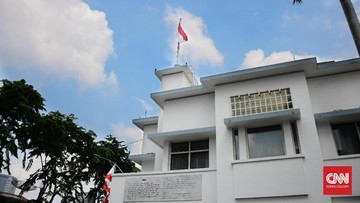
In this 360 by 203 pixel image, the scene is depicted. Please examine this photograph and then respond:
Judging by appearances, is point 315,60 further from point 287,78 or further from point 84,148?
point 84,148

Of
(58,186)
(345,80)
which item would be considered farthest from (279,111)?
(58,186)

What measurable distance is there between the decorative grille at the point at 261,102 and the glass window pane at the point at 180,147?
2836mm

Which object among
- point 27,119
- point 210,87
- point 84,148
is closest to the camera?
point 210,87

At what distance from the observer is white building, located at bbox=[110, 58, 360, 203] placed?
10.7 metres

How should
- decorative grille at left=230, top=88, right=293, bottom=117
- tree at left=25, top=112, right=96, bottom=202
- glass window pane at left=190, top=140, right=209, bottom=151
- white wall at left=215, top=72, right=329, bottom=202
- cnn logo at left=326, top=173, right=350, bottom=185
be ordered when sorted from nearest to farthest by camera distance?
cnn logo at left=326, top=173, right=350, bottom=185 → white wall at left=215, top=72, right=329, bottom=202 → decorative grille at left=230, top=88, right=293, bottom=117 → glass window pane at left=190, top=140, right=209, bottom=151 → tree at left=25, top=112, right=96, bottom=202

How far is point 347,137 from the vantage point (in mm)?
11648

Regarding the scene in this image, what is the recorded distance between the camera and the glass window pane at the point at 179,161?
13672 millimetres

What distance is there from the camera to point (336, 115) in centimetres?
1145

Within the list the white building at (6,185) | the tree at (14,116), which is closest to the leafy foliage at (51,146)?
the tree at (14,116)

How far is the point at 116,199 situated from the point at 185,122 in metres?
4.83

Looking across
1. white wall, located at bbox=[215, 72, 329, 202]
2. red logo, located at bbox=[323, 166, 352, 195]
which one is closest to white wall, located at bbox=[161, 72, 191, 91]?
white wall, located at bbox=[215, 72, 329, 202]

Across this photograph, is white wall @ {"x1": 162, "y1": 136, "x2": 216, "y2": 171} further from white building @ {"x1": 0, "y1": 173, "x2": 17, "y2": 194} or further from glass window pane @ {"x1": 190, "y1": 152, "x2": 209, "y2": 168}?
white building @ {"x1": 0, "y1": 173, "x2": 17, "y2": 194}

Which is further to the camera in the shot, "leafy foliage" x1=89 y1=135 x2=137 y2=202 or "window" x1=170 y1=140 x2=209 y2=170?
"leafy foliage" x1=89 y1=135 x2=137 y2=202

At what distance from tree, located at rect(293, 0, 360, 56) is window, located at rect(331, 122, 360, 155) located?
14.5ft
